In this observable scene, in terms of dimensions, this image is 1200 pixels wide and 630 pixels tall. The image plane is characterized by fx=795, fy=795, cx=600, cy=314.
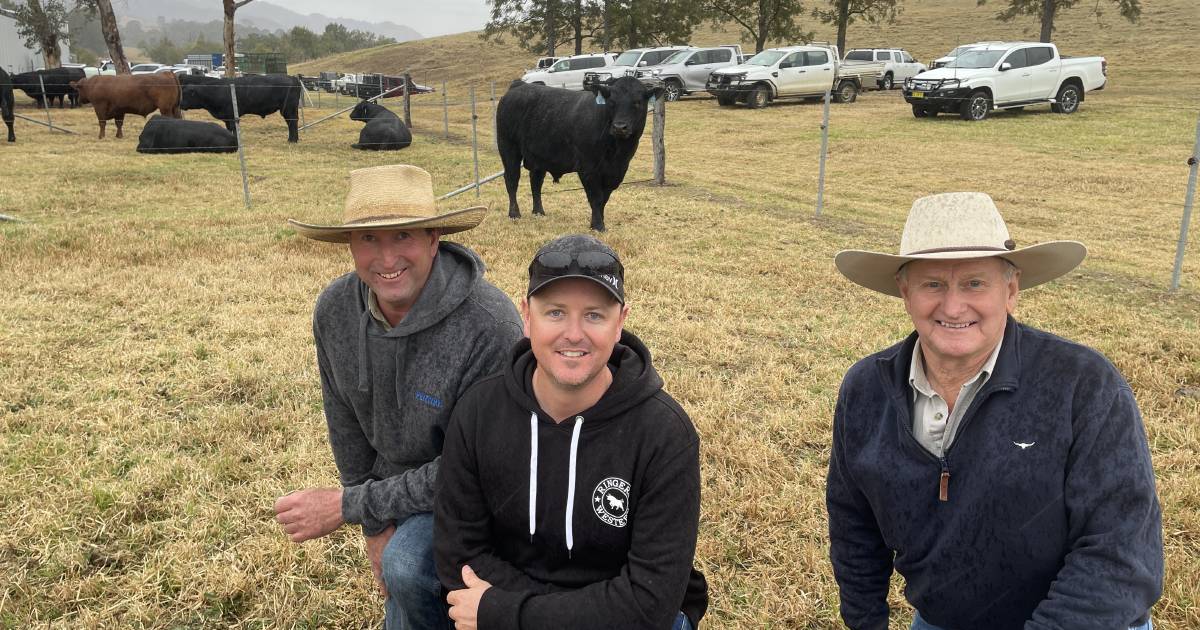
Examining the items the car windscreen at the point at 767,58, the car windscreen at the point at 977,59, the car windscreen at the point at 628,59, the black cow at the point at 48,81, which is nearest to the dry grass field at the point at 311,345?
the car windscreen at the point at 977,59

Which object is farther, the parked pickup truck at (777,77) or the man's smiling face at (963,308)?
the parked pickup truck at (777,77)

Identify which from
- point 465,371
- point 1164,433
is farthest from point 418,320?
point 1164,433

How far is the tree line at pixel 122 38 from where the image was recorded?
1022 inches

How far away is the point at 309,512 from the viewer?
2.39m

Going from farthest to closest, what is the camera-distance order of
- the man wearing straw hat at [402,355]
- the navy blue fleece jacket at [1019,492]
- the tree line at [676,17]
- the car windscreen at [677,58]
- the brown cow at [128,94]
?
the tree line at [676,17] → the car windscreen at [677,58] → the brown cow at [128,94] → the man wearing straw hat at [402,355] → the navy blue fleece jacket at [1019,492]

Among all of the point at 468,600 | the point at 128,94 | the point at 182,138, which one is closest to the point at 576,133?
the point at 468,600

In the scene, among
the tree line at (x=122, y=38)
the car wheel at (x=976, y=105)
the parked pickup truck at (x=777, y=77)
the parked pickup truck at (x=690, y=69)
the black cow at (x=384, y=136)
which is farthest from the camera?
the parked pickup truck at (x=690, y=69)

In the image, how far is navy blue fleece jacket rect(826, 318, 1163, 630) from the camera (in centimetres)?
169

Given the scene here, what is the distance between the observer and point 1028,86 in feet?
63.0

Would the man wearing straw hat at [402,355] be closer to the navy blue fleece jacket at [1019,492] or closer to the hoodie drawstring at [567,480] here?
the hoodie drawstring at [567,480]

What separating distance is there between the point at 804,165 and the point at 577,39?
28.8m

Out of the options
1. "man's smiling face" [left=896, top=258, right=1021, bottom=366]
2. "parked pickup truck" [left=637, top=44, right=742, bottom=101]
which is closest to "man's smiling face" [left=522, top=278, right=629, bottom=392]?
"man's smiling face" [left=896, top=258, right=1021, bottom=366]

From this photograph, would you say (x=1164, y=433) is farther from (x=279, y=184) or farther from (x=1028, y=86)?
(x=1028, y=86)

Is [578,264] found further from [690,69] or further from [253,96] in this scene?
[690,69]
